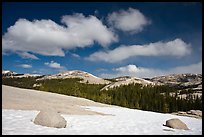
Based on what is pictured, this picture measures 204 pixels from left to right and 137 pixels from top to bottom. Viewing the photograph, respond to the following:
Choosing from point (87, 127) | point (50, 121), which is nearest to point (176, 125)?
point (87, 127)

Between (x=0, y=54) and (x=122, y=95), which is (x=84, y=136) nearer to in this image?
(x=0, y=54)

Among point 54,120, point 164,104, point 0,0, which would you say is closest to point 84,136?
point 54,120

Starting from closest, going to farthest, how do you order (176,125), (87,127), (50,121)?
Answer: (50,121), (87,127), (176,125)

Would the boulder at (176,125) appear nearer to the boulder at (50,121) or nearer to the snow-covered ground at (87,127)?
the snow-covered ground at (87,127)

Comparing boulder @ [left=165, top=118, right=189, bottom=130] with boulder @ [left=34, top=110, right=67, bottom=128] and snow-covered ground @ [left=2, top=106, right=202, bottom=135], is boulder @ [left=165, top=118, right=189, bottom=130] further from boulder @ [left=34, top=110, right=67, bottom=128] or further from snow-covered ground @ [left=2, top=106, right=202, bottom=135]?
boulder @ [left=34, top=110, right=67, bottom=128]

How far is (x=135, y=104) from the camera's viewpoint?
11638 cm

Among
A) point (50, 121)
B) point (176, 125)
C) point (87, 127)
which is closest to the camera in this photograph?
A: point (50, 121)

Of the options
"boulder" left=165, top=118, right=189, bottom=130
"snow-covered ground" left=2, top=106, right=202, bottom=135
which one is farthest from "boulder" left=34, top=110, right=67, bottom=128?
"boulder" left=165, top=118, right=189, bottom=130

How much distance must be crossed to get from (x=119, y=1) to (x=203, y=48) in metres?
4.49

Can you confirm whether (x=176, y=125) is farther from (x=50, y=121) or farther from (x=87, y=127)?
(x=50, y=121)

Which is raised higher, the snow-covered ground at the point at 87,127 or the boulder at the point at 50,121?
the boulder at the point at 50,121

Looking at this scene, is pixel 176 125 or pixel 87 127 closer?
pixel 87 127

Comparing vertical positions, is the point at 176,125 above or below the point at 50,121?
below

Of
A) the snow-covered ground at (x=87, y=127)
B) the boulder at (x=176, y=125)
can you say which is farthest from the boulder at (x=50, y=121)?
the boulder at (x=176, y=125)
